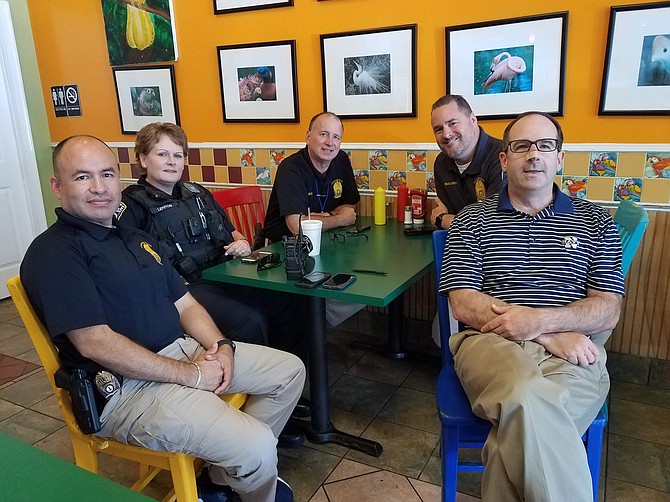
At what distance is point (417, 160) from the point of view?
A: 2.81 meters

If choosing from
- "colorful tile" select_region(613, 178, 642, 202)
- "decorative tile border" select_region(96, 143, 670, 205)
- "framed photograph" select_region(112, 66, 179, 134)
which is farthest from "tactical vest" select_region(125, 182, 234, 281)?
"colorful tile" select_region(613, 178, 642, 202)

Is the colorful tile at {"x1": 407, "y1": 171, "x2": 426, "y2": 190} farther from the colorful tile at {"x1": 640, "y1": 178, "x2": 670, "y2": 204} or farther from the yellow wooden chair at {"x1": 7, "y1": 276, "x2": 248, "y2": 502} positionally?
the yellow wooden chair at {"x1": 7, "y1": 276, "x2": 248, "y2": 502}

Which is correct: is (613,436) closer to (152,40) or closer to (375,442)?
(375,442)

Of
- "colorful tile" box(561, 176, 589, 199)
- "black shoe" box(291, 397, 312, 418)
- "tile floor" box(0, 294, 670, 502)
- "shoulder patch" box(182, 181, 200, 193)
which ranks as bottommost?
"tile floor" box(0, 294, 670, 502)

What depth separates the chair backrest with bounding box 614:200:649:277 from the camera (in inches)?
68.7

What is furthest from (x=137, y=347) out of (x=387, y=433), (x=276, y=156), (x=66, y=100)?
(x=66, y=100)

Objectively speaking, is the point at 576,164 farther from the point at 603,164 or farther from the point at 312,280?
the point at 312,280

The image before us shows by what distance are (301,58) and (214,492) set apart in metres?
2.31

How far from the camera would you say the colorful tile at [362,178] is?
297 cm

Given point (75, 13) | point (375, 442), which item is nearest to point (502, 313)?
point (375, 442)

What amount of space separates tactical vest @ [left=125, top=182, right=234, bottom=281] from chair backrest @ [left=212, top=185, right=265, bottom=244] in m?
0.40

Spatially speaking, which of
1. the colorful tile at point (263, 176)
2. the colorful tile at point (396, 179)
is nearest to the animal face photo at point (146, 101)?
the colorful tile at point (263, 176)

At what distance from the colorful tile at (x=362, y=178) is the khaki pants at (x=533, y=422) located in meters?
1.66

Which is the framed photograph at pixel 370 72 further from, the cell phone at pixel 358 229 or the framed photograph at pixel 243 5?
the cell phone at pixel 358 229
